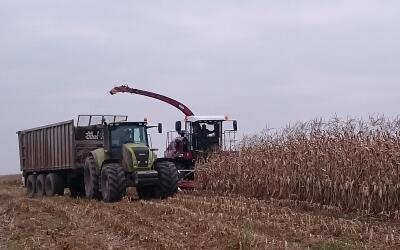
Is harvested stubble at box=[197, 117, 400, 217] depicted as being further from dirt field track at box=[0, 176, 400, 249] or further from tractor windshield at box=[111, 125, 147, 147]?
tractor windshield at box=[111, 125, 147, 147]

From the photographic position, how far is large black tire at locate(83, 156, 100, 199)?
60.0 ft

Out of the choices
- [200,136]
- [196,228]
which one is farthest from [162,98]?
[196,228]

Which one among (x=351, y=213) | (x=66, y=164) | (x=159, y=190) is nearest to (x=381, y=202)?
(x=351, y=213)

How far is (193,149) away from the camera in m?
24.8

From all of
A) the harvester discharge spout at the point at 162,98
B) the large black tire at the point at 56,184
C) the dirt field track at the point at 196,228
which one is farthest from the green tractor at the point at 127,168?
the harvester discharge spout at the point at 162,98

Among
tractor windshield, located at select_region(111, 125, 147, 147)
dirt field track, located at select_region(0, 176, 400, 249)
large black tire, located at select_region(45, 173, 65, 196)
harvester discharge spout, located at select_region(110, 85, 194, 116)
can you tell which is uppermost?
harvester discharge spout, located at select_region(110, 85, 194, 116)

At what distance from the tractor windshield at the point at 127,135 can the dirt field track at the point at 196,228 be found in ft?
10.7

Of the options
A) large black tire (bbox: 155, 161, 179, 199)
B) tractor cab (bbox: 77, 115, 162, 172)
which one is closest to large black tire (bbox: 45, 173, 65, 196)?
tractor cab (bbox: 77, 115, 162, 172)

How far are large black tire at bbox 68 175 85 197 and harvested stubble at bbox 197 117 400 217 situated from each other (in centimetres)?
509

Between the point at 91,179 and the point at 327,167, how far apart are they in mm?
7273

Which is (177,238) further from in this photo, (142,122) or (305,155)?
(142,122)

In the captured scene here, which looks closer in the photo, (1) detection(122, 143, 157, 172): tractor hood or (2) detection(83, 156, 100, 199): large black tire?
(1) detection(122, 143, 157, 172): tractor hood

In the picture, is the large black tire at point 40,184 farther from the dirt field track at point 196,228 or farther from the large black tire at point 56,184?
the dirt field track at point 196,228

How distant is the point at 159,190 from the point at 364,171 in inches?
267
